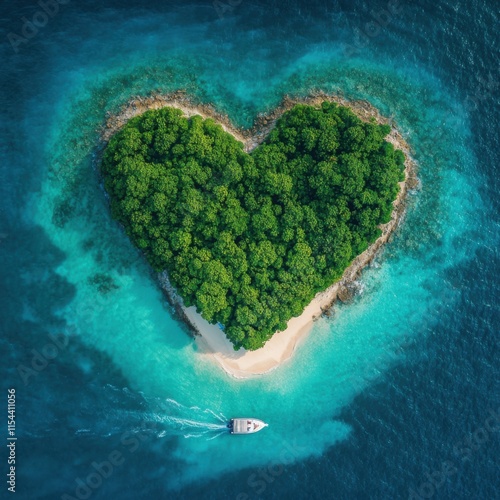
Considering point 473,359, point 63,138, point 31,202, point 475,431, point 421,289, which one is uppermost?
point 63,138

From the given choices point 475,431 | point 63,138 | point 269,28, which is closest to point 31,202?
point 63,138

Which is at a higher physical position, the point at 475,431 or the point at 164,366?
the point at 164,366

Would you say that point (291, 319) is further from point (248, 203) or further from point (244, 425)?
point (248, 203)

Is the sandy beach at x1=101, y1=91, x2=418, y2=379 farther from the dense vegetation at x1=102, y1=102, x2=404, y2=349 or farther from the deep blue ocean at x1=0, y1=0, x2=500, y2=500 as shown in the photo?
the dense vegetation at x1=102, y1=102, x2=404, y2=349

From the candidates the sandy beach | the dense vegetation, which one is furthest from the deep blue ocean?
the dense vegetation

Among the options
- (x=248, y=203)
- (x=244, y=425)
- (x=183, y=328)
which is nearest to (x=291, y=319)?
(x=183, y=328)

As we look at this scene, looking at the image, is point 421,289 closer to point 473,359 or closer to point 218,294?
point 473,359

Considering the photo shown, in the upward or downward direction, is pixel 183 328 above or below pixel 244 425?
above
